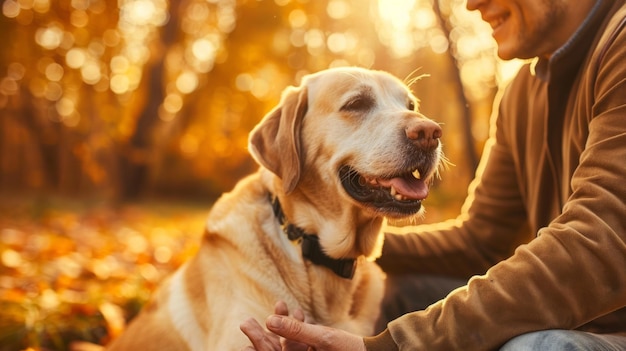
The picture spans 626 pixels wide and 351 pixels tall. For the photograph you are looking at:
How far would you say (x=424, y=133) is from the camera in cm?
251

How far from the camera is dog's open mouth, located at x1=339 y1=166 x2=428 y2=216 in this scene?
251 cm

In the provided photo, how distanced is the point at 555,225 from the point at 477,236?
131cm

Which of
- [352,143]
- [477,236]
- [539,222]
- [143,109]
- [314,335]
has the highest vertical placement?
[352,143]

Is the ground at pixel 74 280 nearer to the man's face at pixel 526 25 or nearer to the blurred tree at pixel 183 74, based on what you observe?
the blurred tree at pixel 183 74

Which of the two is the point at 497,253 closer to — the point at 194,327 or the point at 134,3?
the point at 194,327

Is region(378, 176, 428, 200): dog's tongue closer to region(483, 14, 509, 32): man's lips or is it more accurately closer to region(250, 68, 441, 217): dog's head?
region(250, 68, 441, 217): dog's head

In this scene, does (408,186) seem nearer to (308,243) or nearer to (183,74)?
(308,243)

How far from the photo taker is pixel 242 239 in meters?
2.60

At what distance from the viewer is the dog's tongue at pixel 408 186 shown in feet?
8.33

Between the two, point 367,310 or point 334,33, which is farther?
point 334,33

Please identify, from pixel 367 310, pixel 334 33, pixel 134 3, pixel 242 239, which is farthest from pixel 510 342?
pixel 334 33

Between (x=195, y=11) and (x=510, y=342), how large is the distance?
1386cm

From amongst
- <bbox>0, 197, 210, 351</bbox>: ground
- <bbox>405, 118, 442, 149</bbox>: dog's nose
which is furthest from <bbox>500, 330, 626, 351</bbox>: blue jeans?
<bbox>0, 197, 210, 351</bbox>: ground

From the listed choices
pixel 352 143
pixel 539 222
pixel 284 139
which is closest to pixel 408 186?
pixel 352 143
